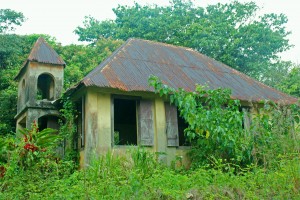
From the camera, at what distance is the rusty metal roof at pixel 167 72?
36.0 ft

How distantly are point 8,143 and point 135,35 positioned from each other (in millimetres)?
18155

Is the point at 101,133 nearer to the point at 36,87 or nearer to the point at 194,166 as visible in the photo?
the point at 194,166

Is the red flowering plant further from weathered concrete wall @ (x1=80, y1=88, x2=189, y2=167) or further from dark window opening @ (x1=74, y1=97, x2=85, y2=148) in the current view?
dark window opening @ (x1=74, y1=97, x2=85, y2=148)

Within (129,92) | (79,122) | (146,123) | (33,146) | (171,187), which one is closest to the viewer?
(171,187)

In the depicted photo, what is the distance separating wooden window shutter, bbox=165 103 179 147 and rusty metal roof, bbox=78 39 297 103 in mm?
750

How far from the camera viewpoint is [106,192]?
617 cm

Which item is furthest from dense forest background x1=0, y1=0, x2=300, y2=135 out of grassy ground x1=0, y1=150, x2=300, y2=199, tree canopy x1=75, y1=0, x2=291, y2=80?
grassy ground x1=0, y1=150, x2=300, y2=199

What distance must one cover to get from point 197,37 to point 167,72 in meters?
11.3

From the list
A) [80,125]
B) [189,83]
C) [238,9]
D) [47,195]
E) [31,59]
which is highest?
[238,9]

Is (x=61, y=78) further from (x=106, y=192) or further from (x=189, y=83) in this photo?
(x=106, y=192)

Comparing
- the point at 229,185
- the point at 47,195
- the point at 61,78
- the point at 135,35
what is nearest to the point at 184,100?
the point at 229,185

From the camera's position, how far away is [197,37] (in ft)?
77.6

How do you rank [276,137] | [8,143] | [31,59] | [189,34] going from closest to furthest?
[276,137], [8,143], [31,59], [189,34]

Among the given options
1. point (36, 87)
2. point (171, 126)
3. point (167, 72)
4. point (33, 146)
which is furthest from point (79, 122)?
point (33, 146)
